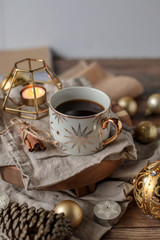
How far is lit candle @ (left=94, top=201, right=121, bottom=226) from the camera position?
0.58m

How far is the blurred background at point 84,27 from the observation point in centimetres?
131

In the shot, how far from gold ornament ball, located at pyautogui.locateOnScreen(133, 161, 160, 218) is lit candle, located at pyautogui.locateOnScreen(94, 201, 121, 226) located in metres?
0.04

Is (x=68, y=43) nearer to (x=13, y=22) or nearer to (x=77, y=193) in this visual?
(x=13, y=22)

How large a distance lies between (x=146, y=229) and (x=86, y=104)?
0.89 feet

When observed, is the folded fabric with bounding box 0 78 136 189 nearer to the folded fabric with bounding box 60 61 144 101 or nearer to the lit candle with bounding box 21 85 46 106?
the lit candle with bounding box 21 85 46 106

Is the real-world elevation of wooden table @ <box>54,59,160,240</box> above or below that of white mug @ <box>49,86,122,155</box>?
below

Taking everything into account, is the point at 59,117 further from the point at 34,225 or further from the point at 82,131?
the point at 34,225

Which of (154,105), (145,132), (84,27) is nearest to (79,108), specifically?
(145,132)

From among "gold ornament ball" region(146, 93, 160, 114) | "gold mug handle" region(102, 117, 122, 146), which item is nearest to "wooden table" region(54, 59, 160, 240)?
"gold ornament ball" region(146, 93, 160, 114)

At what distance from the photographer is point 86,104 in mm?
669

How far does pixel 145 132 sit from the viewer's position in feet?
2.53

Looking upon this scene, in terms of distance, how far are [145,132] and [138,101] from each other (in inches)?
9.6

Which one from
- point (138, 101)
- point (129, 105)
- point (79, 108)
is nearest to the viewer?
point (79, 108)

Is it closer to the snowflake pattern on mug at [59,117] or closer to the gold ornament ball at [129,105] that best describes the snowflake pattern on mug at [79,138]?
the snowflake pattern on mug at [59,117]
